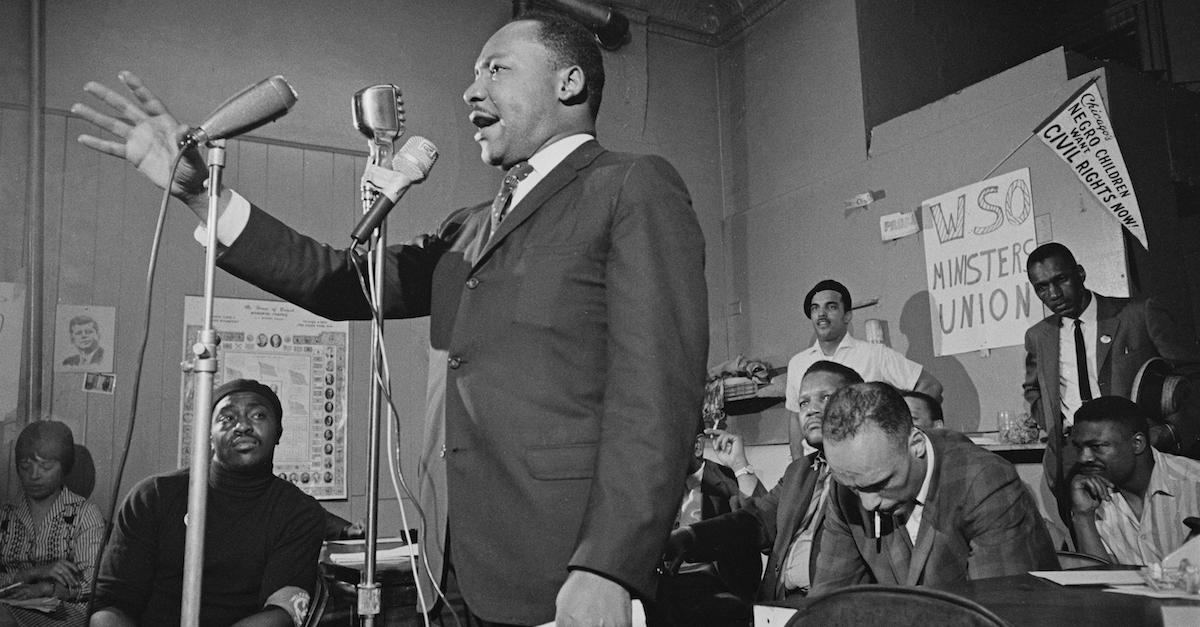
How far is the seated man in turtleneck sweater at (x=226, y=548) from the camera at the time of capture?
116 inches

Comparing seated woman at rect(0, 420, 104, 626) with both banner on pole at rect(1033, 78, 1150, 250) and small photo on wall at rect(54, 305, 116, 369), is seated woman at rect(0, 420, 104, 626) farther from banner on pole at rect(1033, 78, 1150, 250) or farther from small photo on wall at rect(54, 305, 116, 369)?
banner on pole at rect(1033, 78, 1150, 250)

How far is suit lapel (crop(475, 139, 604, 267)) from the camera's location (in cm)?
131

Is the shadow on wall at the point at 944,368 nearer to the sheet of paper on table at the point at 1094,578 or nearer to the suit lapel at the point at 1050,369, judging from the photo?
the suit lapel at the point at 1050,369

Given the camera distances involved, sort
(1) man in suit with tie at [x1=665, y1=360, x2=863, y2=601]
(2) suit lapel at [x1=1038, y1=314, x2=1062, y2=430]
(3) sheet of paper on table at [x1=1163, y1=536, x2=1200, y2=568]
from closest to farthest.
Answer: (3) sheet of paper on table at [x1=1163, y1=536, x2=1200, y2=568] → (1) man in suit with tie at [x1=665, y1=360, x2=863, y2=601] → (2) suit lapel at [x1=1038, y1=314, x2=1062, y2=430]

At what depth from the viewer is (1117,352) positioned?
4.17m

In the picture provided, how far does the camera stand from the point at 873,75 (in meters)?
5.67

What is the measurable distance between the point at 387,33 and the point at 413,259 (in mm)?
4338

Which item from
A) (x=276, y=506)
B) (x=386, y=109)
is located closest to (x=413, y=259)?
(x=386, y=109)

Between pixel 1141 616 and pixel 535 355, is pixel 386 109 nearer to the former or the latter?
pixel 535 355

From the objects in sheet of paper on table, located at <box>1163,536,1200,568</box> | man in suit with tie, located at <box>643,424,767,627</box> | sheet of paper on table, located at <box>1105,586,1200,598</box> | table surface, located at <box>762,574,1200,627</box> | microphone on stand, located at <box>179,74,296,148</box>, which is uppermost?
microphone on stand, located at <box>179,74,296,148</box>

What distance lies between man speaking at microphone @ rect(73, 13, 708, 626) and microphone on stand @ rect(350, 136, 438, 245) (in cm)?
9

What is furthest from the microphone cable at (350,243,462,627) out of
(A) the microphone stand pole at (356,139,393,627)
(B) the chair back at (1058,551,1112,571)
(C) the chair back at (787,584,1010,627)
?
(B) the chair back at (1058,551,1112,571)

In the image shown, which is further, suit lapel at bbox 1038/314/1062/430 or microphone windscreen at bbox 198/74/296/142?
suit lapel at bbox 1038/314/1062/430

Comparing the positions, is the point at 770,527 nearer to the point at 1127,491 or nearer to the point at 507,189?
the point at 1127,491
